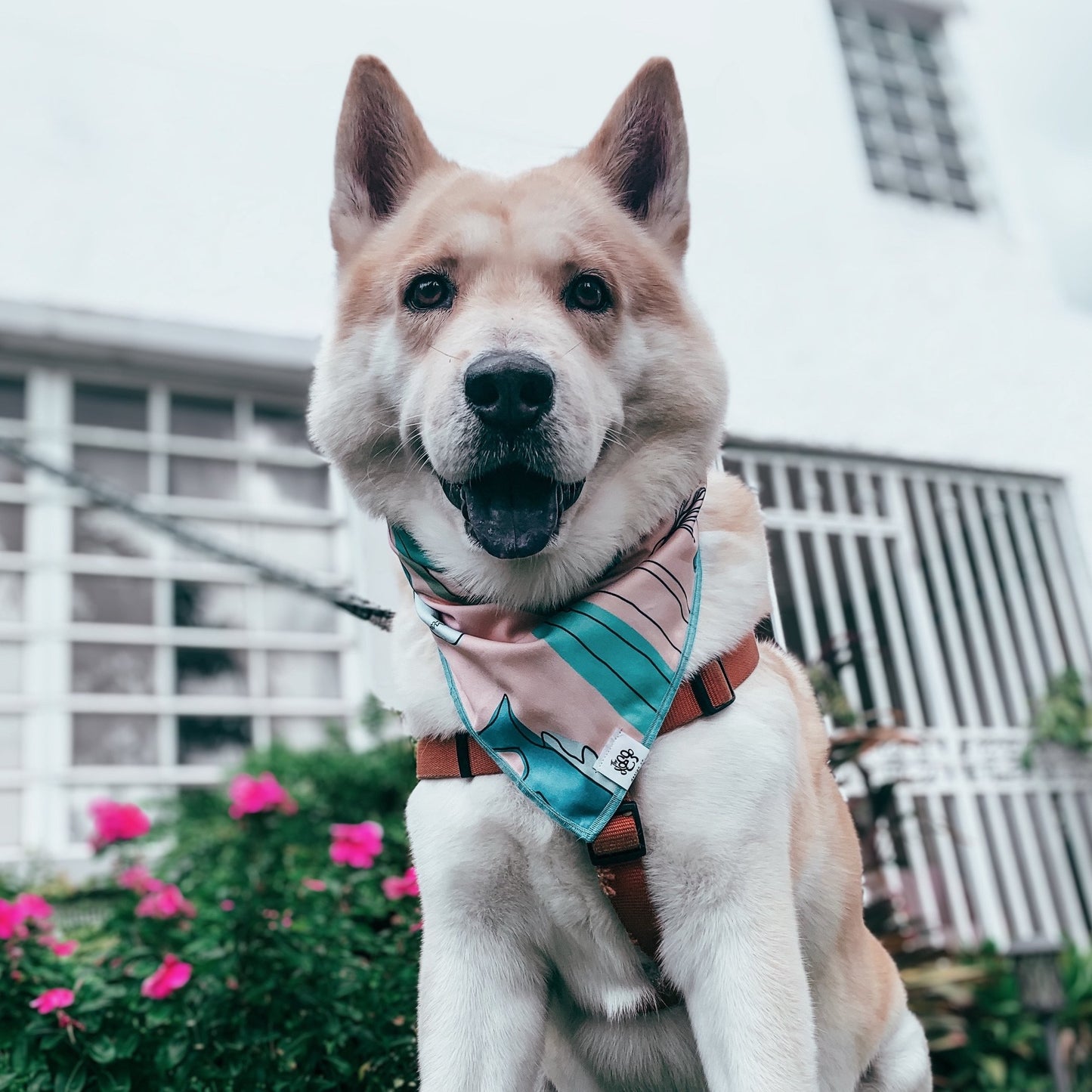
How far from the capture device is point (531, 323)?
1.38 meters

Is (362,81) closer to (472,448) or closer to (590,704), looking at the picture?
(472,448)

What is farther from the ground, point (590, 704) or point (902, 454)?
point (902, 454)

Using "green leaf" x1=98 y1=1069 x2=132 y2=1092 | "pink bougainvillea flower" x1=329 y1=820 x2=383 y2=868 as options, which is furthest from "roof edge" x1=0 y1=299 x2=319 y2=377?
"green leaf" x1=98 y1=1069 x2=132 y2=1092

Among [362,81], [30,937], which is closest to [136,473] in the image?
[30,937]

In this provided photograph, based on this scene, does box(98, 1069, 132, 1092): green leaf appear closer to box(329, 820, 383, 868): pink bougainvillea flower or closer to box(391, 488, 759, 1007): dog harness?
box(329, 820, 383, 868): pink bougainvillea flower

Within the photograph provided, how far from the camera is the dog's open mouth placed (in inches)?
51.6

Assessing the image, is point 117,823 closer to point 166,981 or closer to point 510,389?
point 166,981

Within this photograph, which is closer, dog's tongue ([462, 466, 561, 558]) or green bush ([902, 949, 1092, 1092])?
dog's tongue ([462, 466, 561, 558])

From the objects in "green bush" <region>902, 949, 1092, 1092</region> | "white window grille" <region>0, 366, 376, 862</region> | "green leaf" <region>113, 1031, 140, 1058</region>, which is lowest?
"green bush" <region>902, 949, 1092, 1092</region>

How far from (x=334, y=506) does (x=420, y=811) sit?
415 cm

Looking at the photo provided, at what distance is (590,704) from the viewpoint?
54.4 inches

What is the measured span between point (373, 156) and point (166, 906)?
207 cm

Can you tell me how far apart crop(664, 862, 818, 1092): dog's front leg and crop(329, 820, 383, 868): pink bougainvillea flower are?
178 centimetres

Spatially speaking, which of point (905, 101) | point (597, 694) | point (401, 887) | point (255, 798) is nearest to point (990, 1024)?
point (401, 887)
